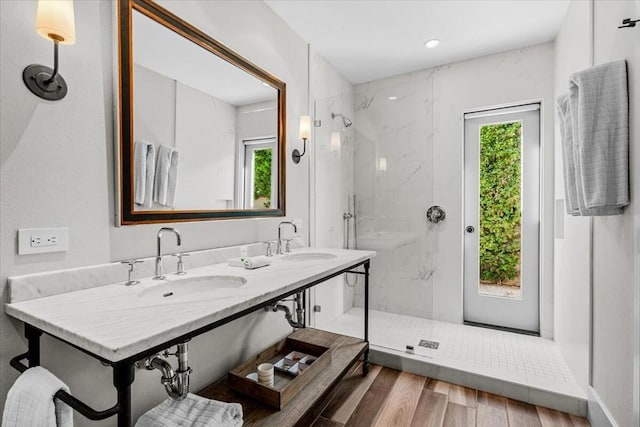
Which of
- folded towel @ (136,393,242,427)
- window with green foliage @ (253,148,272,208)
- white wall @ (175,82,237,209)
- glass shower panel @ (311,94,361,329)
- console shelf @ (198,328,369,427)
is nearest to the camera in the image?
folded towel @ (136,393,242,427)

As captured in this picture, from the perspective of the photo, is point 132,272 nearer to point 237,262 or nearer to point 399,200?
point 237,262

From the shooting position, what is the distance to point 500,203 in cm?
284

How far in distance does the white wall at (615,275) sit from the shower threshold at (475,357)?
0.95ft

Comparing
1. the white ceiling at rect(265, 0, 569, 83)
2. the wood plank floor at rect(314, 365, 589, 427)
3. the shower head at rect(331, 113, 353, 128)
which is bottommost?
the wood plank floor at rect(314, 365, 589, 427)

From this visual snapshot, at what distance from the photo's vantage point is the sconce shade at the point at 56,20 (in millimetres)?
957

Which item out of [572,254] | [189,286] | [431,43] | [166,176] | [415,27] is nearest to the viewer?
[189,286]

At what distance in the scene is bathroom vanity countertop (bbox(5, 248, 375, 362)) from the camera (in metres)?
0.76

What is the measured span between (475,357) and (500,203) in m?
1.33

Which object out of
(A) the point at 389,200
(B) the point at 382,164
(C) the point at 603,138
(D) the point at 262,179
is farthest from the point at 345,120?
(C) the point at 603,138

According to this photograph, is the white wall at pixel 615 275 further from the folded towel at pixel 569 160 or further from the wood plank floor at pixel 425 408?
the wood plank floor at pixel 425 408

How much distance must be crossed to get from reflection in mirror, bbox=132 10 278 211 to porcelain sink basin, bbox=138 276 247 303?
1.19 feet

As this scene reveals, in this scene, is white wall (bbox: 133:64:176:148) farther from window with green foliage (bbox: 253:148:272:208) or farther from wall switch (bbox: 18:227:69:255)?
window with green foliage (bbox: 253:148:272:208)

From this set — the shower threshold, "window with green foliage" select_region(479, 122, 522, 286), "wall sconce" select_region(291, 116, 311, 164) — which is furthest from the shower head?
the shower threshold

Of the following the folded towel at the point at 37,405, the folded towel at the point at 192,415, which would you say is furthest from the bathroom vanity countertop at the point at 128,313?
the folded towel at the point at 192,415
